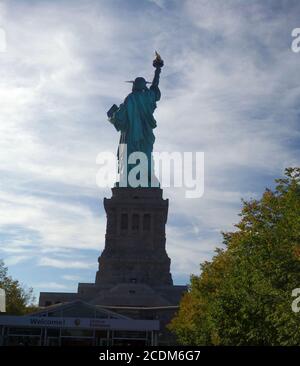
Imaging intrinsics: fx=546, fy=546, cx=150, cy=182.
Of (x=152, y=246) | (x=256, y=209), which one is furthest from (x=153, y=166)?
(x=256, y=209)

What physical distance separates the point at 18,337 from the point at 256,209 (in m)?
23.1

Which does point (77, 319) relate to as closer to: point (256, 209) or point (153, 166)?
point (256, 209)

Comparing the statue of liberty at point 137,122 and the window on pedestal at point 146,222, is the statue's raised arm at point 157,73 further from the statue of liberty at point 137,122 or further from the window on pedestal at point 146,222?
the window on pedestal at point 146,222

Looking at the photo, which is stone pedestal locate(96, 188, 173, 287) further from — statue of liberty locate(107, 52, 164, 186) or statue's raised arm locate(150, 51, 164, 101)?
statue's raised arm locate(150, 51, 164, 101)

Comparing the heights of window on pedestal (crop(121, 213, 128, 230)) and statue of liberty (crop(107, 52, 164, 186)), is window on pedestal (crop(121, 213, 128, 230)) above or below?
below

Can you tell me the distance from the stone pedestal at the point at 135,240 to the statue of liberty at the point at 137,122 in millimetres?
5102

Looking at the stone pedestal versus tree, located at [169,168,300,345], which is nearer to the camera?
tree, located at [169,168,300,345]

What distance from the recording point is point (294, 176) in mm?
30016

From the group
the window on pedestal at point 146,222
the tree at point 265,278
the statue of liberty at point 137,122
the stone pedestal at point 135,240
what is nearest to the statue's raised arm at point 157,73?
the statue of liberty at point 137,122

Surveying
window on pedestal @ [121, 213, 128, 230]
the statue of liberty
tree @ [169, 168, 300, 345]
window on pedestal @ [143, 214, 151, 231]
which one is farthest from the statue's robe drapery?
tree @ [169, 168, 300, 345]

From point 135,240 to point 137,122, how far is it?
58.8 feet

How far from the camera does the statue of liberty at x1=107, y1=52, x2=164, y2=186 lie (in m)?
79.1

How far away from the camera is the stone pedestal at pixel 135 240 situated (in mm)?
69750

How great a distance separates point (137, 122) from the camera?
262ft
